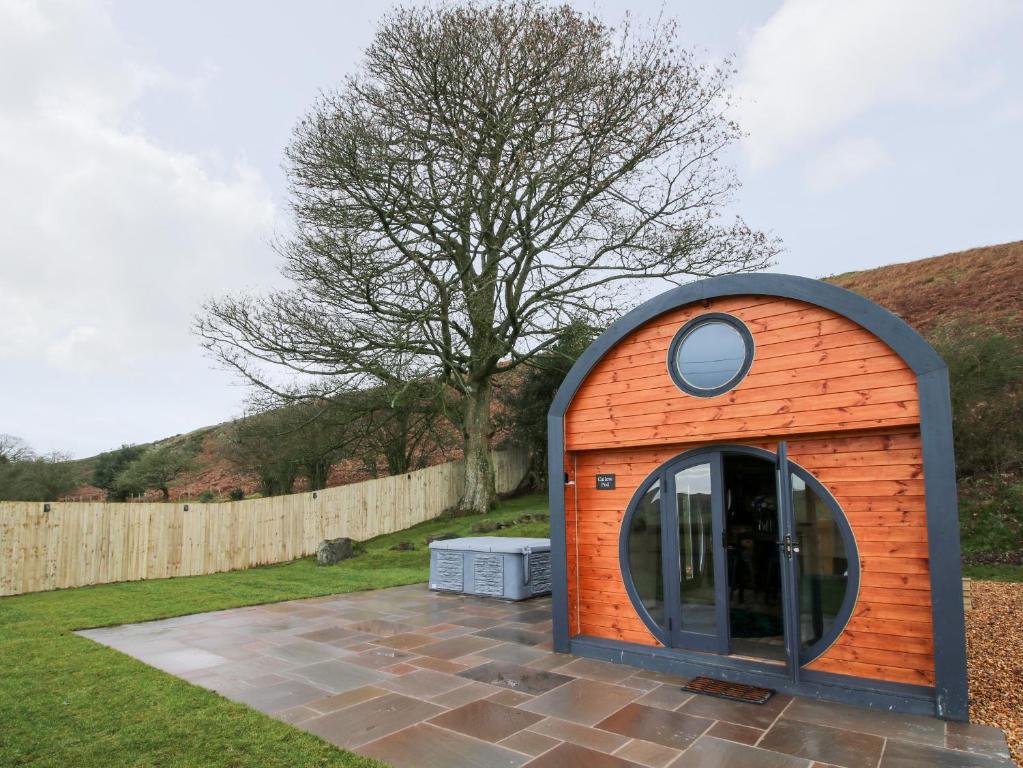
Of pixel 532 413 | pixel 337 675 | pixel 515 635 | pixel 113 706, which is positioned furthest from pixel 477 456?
pixel 113 706

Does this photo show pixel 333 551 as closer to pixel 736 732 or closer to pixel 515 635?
pixel 515 635

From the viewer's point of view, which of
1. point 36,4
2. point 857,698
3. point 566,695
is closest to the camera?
point 857,698

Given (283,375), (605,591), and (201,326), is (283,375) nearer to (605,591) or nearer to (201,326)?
(201,326)

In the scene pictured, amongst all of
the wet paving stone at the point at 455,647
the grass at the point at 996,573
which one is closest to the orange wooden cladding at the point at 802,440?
the wet paving stone at the point at 455,647

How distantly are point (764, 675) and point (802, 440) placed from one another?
182 centimetres

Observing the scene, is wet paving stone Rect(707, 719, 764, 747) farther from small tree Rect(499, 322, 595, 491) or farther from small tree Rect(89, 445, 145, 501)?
small tree Rect(89, 445, 145, 501)

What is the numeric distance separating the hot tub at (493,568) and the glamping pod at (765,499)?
2.81 m

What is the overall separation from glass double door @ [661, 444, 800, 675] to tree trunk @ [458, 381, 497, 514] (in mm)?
12118

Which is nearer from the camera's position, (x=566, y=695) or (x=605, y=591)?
(x=566, y=695)

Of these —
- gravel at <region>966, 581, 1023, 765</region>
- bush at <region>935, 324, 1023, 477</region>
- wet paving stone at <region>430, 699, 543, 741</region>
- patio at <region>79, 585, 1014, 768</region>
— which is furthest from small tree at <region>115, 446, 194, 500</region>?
gravel at <region>966, 581, 1023, 765</region>

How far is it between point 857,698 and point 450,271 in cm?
1475

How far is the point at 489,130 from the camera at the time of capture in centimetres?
1377

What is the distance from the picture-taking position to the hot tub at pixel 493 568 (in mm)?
8492

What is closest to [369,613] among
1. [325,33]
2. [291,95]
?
[325,33]
